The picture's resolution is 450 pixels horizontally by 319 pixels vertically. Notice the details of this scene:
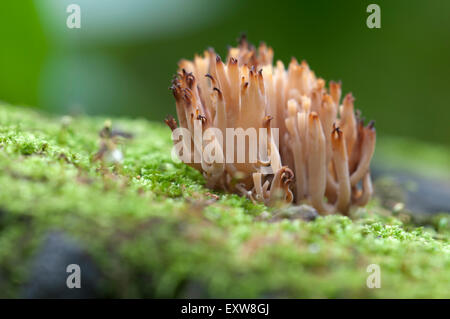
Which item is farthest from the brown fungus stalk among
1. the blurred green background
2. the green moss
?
the blurred green background

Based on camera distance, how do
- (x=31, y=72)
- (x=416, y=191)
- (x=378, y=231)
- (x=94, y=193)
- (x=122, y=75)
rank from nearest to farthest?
(x=94, y=193) → (x=378, y=231) → (x=416, y=191) → (x=31, y=72) → (x=122, y=75)

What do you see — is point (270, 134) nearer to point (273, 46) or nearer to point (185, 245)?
point (185, 245)

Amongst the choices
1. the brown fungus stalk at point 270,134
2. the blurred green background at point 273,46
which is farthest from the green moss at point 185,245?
the blurred green background at point 273,46

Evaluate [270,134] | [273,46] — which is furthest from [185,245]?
[273,46]

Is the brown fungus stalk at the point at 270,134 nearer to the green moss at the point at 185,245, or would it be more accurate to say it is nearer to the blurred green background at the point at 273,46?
the green moss at the point at 185,245
